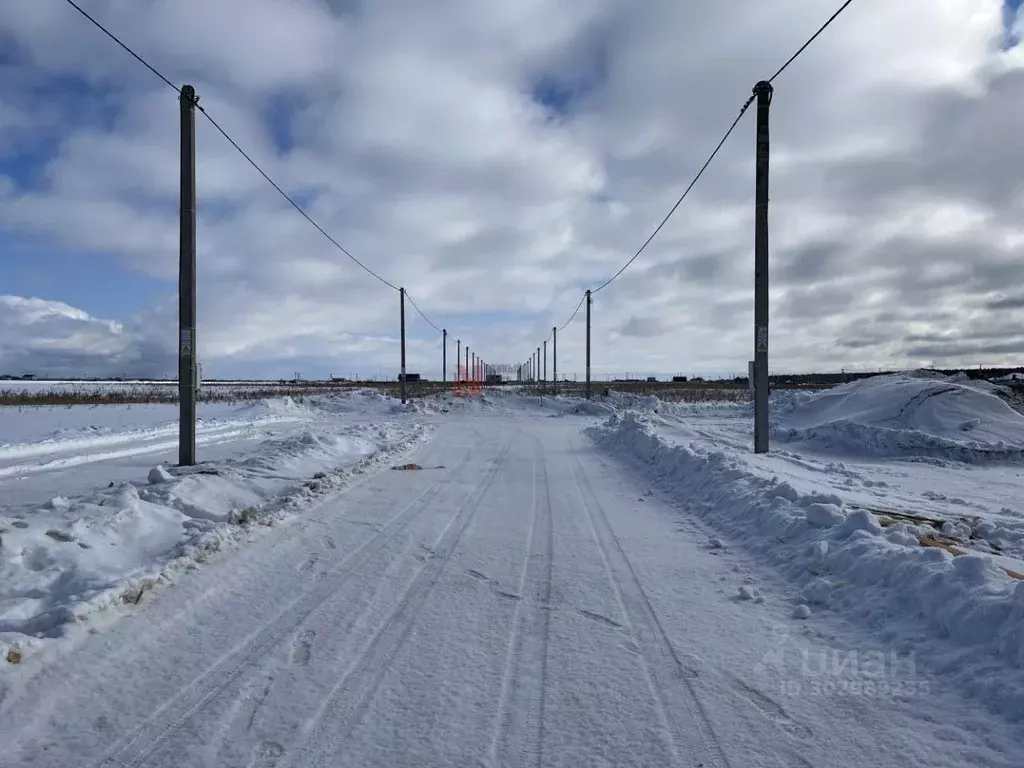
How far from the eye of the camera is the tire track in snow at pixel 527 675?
3305 millimetres

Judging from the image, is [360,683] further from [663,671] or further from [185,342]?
[185,342]

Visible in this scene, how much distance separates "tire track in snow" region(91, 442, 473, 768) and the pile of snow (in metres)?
15.7

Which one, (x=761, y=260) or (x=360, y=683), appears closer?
(x=360, y=683)

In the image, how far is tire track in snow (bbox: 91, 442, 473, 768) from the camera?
3.32 m

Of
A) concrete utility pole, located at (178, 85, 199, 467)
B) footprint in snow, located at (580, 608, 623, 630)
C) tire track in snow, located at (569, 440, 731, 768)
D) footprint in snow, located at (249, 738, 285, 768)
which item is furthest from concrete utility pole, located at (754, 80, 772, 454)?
footprint in snow, located at (249, 738, 285, 768)

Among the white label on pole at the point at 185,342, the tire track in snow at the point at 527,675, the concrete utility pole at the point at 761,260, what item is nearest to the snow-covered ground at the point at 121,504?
the white label on pole at the point at 185,342

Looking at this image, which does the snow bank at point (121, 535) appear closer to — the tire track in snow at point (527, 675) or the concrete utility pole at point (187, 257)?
the concrete utility pole at point (187, 257)

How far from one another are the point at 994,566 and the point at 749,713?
280 cm

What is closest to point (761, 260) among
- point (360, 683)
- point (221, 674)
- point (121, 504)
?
point (121, 504)

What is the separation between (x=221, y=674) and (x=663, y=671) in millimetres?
2787

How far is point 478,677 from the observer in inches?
162

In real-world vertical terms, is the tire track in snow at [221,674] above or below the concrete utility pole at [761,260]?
below

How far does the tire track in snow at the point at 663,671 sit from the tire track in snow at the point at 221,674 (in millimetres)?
2522

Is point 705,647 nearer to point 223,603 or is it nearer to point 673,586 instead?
point 673,586
